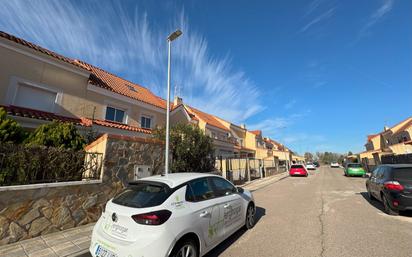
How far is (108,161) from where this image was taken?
6551 mm

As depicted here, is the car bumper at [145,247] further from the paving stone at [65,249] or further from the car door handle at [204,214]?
the paving stone at [65,249]

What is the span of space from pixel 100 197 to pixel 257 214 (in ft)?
17.2

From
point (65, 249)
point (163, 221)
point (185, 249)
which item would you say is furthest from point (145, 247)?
point (65, 249)

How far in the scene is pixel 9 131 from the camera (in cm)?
695

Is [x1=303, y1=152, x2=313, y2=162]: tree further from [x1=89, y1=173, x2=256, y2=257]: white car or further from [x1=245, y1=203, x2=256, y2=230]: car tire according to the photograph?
[x1=89, y1=173, x2=256, y2=257]: white car

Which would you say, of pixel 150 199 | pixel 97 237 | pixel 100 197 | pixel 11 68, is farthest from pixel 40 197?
pixel 11 68

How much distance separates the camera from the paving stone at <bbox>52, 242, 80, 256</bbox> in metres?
4.19

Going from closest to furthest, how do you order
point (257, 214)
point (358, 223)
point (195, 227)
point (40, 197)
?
point (195, 227) < point (40, 197) < point (358, 223) < point (257, 214)

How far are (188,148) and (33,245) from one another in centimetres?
694

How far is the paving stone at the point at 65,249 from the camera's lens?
4190 mm

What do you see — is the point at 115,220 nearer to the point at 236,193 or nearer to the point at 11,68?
the point at 236,193

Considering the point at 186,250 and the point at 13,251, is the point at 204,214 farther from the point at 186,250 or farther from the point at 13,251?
the point at 13,251

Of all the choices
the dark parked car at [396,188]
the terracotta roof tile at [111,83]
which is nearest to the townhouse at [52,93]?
the terracotta roof tile at [111,83]

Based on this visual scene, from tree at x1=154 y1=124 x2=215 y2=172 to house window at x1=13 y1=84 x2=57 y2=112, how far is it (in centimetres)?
608
